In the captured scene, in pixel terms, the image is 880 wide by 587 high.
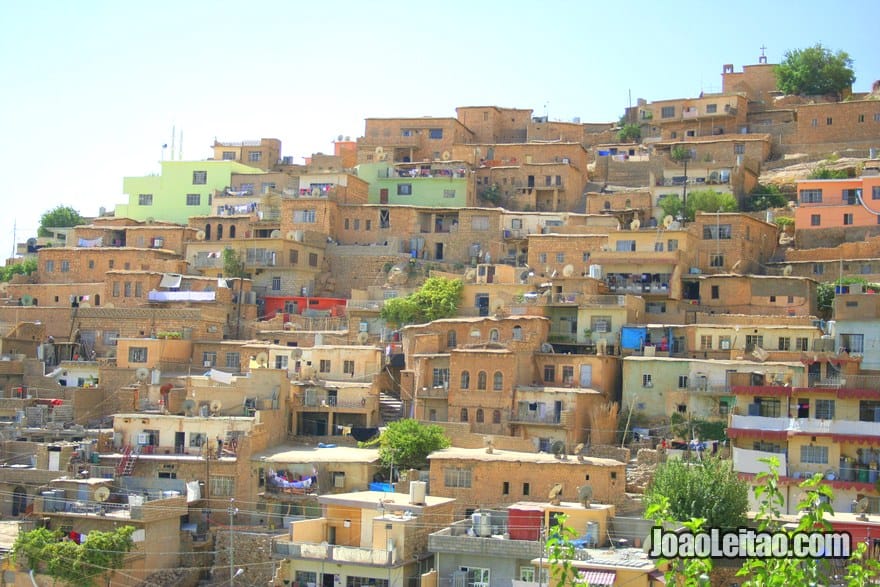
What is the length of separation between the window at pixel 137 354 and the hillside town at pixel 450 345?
7cm

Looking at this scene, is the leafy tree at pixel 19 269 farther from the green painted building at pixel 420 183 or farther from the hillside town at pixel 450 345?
the green painted building at pixel 420 183

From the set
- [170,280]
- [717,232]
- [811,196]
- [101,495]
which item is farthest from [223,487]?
[811,196]

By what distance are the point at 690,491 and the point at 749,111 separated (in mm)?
39479

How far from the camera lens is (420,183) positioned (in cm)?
5944

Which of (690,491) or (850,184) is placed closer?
(690,491)

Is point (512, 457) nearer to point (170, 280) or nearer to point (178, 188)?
point (170, 280)

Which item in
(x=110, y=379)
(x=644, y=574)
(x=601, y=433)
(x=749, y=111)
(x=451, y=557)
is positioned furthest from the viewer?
(x=749, y=111)

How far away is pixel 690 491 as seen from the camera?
32.1 meters

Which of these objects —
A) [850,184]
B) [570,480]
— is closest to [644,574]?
[570,480]

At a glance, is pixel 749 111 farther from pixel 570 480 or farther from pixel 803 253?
pixel 570 480

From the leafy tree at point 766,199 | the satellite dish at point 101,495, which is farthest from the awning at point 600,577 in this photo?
the leafy tree at point 766,199

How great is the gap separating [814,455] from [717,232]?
15.4 metres

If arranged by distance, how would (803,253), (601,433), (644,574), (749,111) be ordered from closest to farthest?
1. (644,574)
2. (601,433)
3. (803,253)
4. (749,111)

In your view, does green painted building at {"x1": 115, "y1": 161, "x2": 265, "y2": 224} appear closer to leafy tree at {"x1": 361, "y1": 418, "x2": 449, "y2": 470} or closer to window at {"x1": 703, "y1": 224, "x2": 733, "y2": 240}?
window at {"x1": 703, "y1": 224, "x2": 733, "y2": 240}
